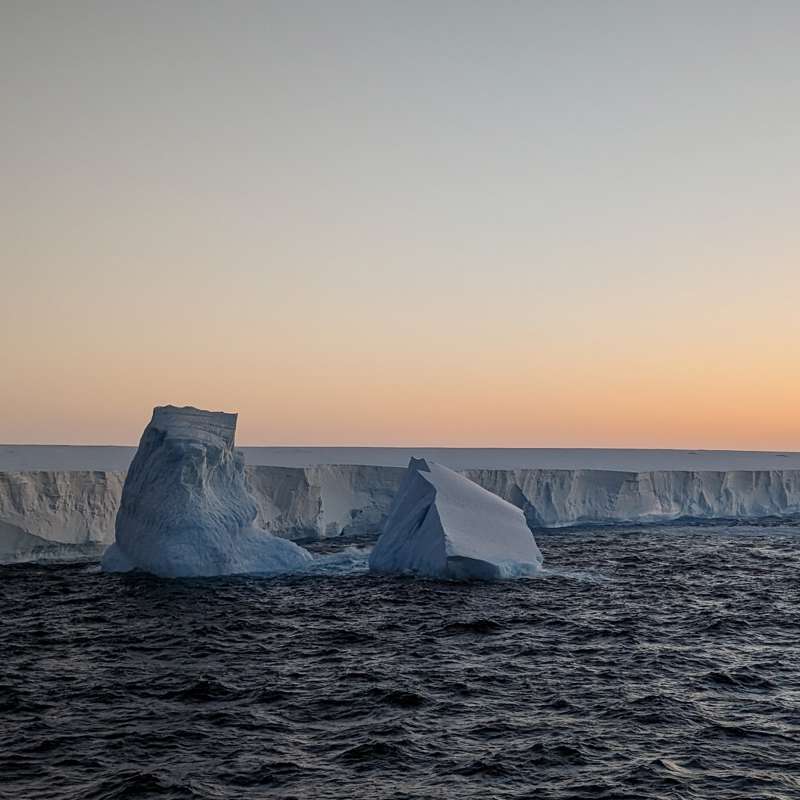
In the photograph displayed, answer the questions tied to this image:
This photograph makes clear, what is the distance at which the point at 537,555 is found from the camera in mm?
24844

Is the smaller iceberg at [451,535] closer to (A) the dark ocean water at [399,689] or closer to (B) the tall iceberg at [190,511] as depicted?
(A) the dark ocean water at [399,689]

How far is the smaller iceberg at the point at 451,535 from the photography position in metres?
23.6

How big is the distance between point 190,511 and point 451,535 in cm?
748

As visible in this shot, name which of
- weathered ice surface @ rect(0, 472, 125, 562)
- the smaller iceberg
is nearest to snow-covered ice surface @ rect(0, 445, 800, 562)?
weathered ice surface @ rect(0, 472, 125, 562)

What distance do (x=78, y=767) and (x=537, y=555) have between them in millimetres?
16994

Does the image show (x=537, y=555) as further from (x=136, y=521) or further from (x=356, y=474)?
(x=356, y=474)

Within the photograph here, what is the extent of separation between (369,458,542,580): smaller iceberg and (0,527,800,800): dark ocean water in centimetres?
96

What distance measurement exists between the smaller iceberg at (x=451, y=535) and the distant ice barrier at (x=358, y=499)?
14.9 ft

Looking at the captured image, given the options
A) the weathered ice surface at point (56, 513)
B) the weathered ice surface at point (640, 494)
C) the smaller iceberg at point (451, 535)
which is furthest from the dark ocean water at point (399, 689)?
the weathered ice surface at point (640, 494)

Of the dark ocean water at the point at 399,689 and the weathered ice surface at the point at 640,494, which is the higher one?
the weathered ice surface at the point at 640,494

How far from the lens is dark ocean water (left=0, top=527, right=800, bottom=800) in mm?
9523

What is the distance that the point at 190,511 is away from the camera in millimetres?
24219

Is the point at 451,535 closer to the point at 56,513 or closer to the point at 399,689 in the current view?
the point at 399,689

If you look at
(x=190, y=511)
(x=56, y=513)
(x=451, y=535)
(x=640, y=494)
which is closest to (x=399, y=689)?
(x=451, y=535)
